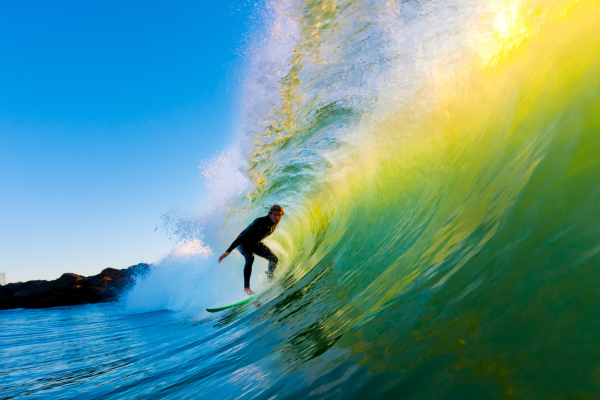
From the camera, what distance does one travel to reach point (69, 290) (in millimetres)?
23141

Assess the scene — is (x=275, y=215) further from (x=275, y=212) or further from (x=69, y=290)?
(x=69, y=290)

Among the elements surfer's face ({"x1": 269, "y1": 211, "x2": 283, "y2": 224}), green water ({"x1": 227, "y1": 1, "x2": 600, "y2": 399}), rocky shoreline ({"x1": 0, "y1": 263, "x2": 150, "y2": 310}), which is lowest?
green water ({"x1": 227, "y1": 1, "x2": 600, "y2": 399})

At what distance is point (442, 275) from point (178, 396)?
79.2 inches

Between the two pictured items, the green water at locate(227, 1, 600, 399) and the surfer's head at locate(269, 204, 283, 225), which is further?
the surfer's head at locate(269, 204, 283, 225)

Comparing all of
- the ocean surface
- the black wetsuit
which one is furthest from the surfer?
the ocean surface

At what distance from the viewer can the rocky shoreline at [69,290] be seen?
21.0m

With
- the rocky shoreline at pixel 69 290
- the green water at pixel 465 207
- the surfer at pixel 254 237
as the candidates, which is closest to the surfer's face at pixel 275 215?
the surfer at pixel 254 237

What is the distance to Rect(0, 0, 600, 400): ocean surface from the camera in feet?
4.45

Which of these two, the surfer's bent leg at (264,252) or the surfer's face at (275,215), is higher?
the surfer's face at (275,215)

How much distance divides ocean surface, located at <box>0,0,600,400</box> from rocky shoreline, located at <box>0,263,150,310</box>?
56.0 ft

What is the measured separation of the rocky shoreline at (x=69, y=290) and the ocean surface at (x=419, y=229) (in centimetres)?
1707

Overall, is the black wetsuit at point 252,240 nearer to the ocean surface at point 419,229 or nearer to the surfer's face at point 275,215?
the surfer's face at point 275,215

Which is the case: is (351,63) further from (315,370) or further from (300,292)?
(315,370)

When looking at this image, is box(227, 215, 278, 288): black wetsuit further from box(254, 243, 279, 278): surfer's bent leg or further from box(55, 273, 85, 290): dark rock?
box(55, 273, 85, 290): dark rock
